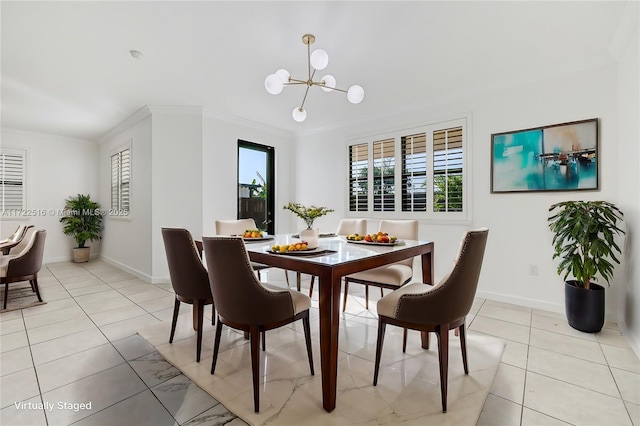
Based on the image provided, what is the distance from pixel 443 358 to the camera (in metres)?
1.59

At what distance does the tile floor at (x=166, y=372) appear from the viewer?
61.1 inches

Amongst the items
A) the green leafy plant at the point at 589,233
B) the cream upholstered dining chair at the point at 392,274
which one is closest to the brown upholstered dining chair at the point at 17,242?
the cream upholstered dining chair at the point at 392,274

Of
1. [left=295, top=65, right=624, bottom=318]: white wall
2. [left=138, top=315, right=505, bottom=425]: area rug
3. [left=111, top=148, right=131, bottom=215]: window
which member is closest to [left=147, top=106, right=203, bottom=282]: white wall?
[left=111, top=148, right=131, bottom=215]: window

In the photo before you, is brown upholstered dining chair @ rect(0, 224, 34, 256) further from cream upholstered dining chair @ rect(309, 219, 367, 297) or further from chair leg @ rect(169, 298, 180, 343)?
cream upholstered dining chair @ rect(309, 219, 367, 297)

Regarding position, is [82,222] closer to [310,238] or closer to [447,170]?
[310,238]

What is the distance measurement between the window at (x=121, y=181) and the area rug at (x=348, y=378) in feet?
11.2

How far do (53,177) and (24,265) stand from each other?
362cm

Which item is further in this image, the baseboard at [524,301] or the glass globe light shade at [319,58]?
the baseboard at [524,301]

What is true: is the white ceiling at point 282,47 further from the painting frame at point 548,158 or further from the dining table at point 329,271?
the dining table at point 329,271

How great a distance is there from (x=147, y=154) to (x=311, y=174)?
2585 millimetres

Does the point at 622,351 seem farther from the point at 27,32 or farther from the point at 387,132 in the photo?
the point at 27,32

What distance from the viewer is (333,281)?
1547mm

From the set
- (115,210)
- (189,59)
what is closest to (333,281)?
(189,59)

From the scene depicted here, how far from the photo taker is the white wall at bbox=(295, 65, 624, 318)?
111 inches
